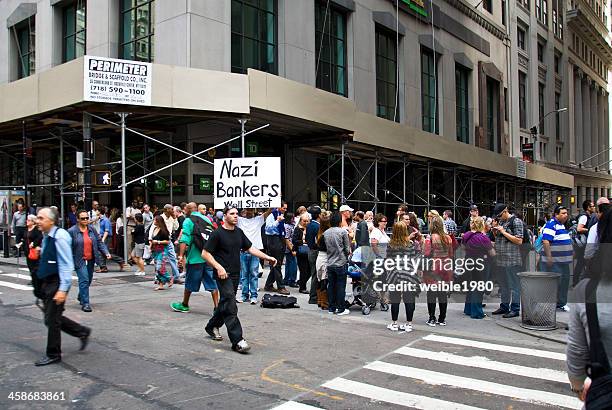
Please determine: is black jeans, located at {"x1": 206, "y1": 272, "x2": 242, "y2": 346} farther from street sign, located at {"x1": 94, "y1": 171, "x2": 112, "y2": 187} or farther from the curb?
street sign, located at {"x1": 94, "y1": 171, "x2": 112, "y2": 187}

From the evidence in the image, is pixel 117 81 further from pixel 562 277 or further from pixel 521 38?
pixel 521 38

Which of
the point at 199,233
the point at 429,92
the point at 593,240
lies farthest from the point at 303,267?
the point at 429,92

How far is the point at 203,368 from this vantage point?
20.6 feet

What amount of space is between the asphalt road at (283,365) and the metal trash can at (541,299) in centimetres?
46

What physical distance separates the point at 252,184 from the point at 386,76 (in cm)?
1812

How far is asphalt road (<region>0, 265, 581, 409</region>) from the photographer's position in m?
5.34

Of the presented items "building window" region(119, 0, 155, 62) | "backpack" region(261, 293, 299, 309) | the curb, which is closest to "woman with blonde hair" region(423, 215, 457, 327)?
the curb

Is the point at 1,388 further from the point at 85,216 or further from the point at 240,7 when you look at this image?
the point at 240,7

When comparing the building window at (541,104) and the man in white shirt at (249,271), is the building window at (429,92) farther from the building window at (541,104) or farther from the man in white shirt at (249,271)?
the man in white shirt at (249,271)

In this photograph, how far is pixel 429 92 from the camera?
106 ft

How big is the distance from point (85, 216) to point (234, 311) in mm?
4382

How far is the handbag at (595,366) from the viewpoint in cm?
249

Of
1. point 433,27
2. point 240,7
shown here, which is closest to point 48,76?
point 240,7

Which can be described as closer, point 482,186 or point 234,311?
point 234,311
